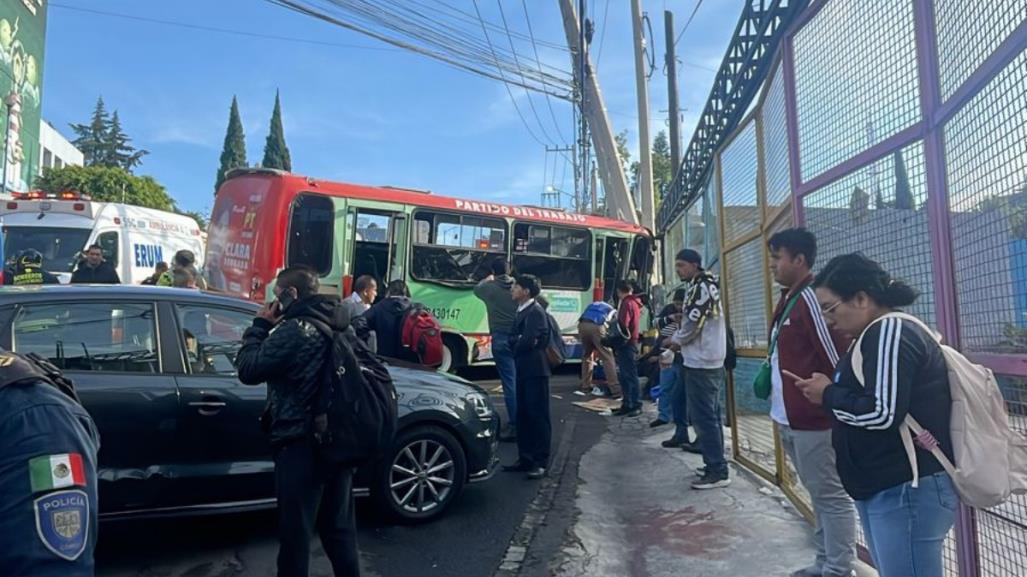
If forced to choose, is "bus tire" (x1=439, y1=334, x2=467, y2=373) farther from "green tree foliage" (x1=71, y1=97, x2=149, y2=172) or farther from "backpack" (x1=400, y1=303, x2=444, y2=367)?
"green tree foliage" (x1=71, y1=97, x2=149, y2=172)

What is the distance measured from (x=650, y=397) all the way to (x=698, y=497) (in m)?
5.09

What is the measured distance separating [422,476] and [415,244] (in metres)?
6.41

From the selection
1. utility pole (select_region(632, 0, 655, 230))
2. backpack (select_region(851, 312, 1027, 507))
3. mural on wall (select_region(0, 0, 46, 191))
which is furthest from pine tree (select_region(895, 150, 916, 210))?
mural on wall (select_region(0, 0, 46, 191))

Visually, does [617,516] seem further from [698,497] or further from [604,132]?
[604,132]

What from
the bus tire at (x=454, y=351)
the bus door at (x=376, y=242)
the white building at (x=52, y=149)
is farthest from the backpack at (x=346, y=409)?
the white building at (x=52, y=149)

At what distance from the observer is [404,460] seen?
481 cm

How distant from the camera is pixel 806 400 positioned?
3459mm

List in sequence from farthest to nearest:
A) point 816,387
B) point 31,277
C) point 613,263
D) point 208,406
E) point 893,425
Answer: point 613,263, point 31,277, point 208,406, point 816,387, point 893,425

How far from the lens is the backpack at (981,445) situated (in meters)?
2.18

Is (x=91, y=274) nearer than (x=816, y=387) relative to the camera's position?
No

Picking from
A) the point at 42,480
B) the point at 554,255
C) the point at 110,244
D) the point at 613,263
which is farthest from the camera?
the point at 613,263

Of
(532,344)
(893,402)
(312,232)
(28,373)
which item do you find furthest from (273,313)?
(312,232)

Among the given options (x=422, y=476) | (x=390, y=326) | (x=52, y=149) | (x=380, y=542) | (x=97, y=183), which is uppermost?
(x=52, y=149)

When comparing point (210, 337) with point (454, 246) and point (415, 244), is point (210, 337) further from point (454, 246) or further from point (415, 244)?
point (454, 246)
